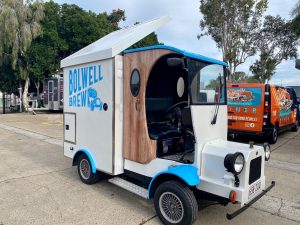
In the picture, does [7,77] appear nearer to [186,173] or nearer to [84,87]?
[84,87]

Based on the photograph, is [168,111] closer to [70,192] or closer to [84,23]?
[70,192]

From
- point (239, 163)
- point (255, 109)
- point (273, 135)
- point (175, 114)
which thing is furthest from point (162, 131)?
point (273, 135)

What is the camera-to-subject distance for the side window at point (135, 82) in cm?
377

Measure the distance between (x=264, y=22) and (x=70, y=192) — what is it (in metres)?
22.6

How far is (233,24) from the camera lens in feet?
65.9

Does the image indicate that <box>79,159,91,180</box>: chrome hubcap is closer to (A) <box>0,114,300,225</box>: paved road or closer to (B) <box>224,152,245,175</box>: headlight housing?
(A) <box>0,114,300,225</box>: paved road

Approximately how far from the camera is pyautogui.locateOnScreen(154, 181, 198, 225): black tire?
121 inches

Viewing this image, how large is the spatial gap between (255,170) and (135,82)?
6.59ft

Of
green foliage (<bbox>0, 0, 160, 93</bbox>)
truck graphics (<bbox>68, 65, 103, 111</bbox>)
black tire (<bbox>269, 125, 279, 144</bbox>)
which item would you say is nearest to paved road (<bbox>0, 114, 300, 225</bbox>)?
truck graphics (<bbox>68, 65, 103, 111</bbox>)

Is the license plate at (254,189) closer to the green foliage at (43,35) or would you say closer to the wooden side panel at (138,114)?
the wooden side panel at (138,114)

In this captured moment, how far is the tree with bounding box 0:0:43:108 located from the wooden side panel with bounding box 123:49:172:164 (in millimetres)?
18173

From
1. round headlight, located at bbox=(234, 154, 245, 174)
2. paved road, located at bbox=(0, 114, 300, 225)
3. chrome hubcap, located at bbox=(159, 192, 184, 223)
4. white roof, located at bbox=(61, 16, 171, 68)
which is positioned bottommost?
paved road, located at bbox=(0, 114, 300, 225)

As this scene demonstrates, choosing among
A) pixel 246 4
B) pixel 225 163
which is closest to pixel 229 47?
pixel 246 4

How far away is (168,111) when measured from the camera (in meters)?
4.33
